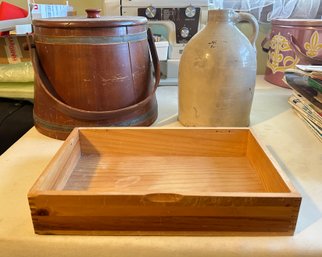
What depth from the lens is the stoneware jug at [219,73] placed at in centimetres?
58

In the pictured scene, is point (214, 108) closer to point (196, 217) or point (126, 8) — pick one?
point (196, 217)

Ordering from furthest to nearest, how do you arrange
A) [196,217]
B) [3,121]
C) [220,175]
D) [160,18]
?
[160,18], [3,121], [220,175], [196,217]

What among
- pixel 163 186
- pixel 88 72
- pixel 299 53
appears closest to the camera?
pixel 163 186

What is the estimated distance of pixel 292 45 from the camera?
868mm

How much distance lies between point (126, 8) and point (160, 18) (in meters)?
0.10

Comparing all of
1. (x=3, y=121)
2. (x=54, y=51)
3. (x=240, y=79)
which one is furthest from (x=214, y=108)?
(x=3, y=121)

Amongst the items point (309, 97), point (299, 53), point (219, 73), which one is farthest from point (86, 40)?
point (299, 53)

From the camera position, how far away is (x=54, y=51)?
567mm

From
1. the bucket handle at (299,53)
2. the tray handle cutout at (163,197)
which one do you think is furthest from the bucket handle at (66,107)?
the bucket handle at (299,53)

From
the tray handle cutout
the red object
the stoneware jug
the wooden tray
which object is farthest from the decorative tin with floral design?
the red object

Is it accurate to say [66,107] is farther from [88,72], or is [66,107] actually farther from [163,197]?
[163,197]

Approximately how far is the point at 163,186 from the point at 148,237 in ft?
0.35

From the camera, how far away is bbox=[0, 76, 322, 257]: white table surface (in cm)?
35

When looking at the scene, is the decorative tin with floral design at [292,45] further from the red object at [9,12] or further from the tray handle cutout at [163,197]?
the red object at [9,12]
